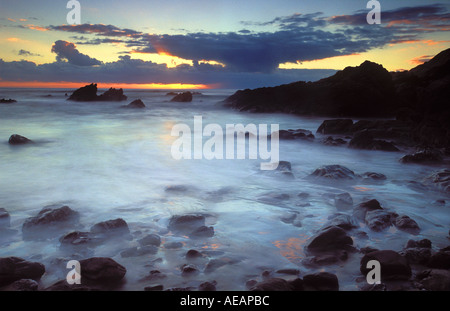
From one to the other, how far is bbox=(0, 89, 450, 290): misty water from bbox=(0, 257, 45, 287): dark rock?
0.11 m

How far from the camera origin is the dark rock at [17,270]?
293cm

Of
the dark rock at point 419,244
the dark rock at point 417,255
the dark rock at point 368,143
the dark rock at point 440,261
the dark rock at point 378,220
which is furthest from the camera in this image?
the dark rock at point 368,143

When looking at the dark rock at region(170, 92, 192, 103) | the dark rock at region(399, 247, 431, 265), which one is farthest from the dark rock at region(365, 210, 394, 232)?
the dark rock at region(170, 92, 192, 103)

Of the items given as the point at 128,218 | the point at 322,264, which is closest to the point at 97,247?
the point at 128,218

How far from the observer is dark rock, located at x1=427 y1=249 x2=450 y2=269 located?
10.2 feet

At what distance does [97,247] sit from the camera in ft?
12.3

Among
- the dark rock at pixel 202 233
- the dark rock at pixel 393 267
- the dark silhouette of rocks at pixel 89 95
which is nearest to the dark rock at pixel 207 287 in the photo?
the dark rock at pixel 202 233

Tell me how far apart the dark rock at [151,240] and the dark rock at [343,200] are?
2.98 m

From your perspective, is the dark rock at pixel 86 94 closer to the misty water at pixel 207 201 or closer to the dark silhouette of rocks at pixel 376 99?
the dark silhouette of rocks at pixel 376 99

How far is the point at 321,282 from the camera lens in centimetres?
288

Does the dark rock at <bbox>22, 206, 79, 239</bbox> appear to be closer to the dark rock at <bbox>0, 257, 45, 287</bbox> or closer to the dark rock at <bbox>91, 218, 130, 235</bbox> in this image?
the dark rock at <bbox>91, 218, 130, 235</bbox>

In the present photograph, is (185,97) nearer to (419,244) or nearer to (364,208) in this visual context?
(364,208)

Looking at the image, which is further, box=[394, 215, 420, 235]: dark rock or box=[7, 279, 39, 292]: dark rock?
box=[394, 215, 420, 235]: dark rock
